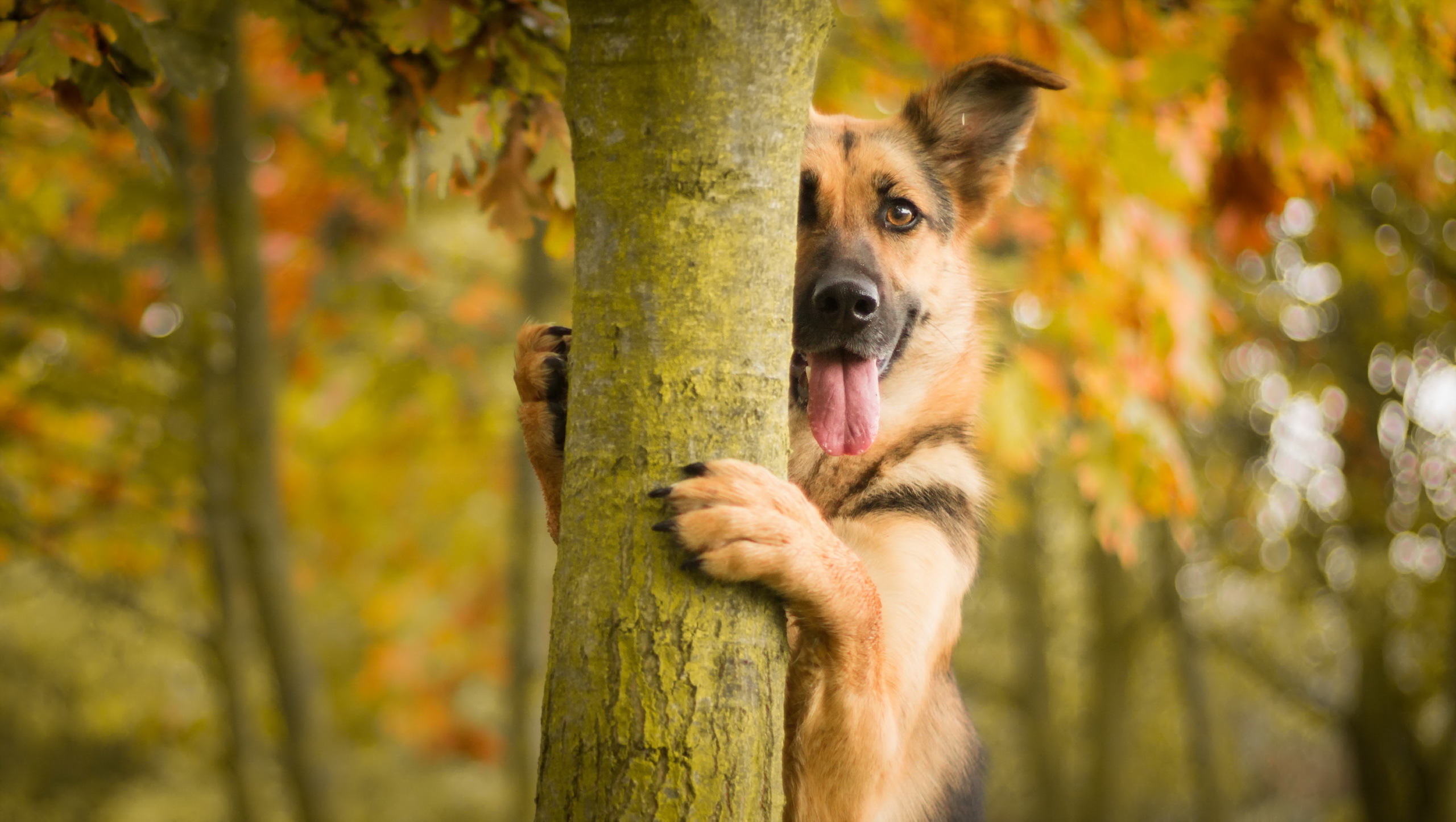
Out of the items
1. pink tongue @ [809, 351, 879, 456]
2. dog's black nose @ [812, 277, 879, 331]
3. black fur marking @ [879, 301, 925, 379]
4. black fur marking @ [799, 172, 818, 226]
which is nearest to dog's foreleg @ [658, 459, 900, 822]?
pink tongue @ [809, 351, 879, 456]

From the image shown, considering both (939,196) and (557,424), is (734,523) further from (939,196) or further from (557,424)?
(939,196)

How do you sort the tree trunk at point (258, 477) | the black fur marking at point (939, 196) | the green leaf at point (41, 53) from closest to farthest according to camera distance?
1. the green leaf at point (41, 53)
2. the black fur marking at point (939, 196)
3. the tree trunk at point (258, 477)

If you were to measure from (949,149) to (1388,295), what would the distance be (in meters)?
5.78

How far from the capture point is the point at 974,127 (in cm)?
322

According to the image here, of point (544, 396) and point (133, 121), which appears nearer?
point (133, 121)

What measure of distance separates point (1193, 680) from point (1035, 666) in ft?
8.02

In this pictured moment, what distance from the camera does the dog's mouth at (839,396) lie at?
2.56 metres

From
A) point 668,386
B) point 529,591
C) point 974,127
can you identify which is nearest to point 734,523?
point 668,386


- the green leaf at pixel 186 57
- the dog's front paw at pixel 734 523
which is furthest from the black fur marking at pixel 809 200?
the green leaf at pixel 186 57

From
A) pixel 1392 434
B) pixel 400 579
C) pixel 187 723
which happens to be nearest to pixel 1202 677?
pixel 1392 434

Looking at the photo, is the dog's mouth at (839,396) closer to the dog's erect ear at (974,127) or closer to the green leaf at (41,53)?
the dog's erect ear at (974,127)

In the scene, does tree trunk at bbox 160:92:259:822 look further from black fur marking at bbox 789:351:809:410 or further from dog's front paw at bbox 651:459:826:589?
dog's front paw at bbox 651:459:826:589

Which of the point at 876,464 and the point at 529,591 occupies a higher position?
the point at 876,464

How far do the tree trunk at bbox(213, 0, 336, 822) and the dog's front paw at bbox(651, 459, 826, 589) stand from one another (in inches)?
206
